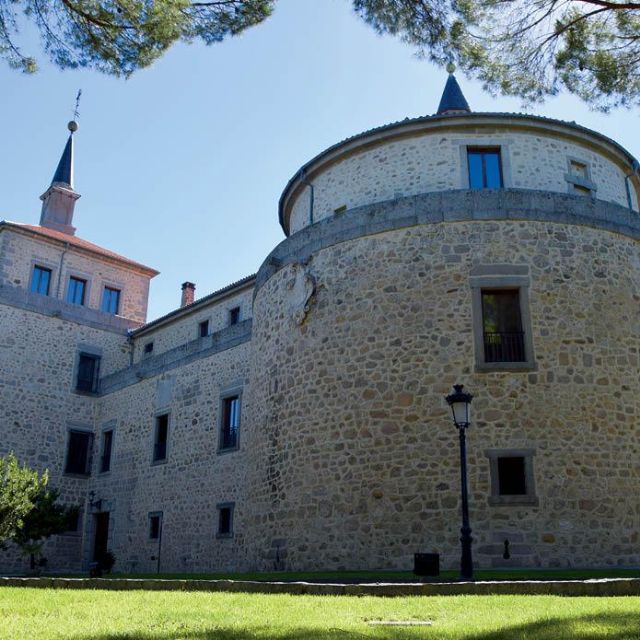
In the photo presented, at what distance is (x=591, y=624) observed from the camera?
6.14 metres

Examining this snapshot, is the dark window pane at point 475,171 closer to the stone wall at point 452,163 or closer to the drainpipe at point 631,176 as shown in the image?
the stone wall at point 452,163

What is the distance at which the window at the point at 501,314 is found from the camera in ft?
47.5

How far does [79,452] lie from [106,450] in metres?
1.13

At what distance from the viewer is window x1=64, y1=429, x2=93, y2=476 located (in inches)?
1072

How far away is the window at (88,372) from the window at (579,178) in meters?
18.8

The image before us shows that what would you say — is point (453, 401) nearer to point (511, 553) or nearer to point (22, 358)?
point (511, 553)

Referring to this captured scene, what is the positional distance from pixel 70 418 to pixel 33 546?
→ 630 cm

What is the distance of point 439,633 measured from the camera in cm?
587

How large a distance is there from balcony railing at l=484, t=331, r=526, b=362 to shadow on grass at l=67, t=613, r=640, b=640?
27.6 ft

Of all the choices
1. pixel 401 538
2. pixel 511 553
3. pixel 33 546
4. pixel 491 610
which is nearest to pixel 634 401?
pixel 511 553

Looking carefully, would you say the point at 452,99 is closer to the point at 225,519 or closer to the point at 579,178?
the point at 579,178

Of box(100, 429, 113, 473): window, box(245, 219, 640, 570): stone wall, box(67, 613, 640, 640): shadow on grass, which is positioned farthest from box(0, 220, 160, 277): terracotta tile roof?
box(67, 613, 640, 640): shadow on grass

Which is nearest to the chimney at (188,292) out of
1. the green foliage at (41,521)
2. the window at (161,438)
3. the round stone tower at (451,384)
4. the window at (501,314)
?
the window at (161,438)

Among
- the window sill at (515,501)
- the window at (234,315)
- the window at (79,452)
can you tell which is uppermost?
the window at (234,315)
